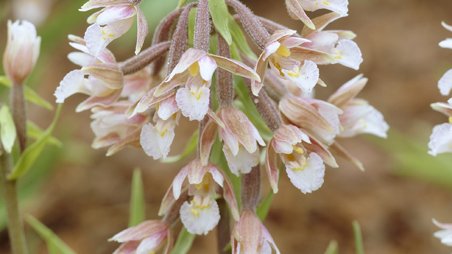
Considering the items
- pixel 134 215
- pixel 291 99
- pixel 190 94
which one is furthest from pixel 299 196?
pixel 190 94

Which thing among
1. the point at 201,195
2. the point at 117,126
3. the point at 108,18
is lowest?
the point at 201,195

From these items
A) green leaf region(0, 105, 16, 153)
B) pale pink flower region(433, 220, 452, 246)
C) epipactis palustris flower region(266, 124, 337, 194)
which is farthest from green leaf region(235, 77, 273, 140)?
green leaf region(0, 105, 16, 153)

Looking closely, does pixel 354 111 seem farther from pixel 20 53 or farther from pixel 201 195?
pixel 20 53

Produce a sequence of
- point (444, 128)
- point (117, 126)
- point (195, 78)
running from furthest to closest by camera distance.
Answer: point (117, 126), point (444, 128), point (195, 78)

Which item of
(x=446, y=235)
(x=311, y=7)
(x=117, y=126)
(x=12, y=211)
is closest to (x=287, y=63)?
(x=311, y=7)

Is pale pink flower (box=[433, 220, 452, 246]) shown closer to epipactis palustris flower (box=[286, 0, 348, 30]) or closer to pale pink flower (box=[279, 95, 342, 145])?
pale pink flower (box=[279, 95, 342, 145])

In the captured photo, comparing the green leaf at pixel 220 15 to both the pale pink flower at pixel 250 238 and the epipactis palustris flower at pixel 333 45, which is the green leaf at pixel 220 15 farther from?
the pale pink flower at pixel 250 238

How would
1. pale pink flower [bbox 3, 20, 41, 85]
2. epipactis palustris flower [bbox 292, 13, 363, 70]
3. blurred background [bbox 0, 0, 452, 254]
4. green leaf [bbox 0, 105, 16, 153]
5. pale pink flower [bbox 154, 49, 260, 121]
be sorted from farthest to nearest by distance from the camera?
blurred background [bbox 0, 0, 452, 254]
pale pink flower [bbox 3, 20, 41, 85]
green leaf [bbox 0, 105, 16, 153]
epipactis palustris flower [bbox 292, 13, 363, 70]
pale pink flower [bbox 154, 49, 260, 121]
